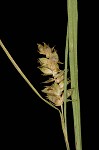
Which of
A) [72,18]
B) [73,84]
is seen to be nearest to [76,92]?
[73,84]

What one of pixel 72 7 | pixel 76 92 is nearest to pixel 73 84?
pixel 76 92

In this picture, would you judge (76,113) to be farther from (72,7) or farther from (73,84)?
(72,7)

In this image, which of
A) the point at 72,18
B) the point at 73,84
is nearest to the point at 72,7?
the point at 72,18

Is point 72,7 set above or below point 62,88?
above

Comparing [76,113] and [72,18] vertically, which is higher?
[72,18]

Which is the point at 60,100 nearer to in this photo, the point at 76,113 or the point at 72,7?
the point at 76,113

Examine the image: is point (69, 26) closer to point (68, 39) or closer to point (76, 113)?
point (68, 39)
